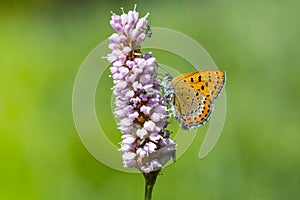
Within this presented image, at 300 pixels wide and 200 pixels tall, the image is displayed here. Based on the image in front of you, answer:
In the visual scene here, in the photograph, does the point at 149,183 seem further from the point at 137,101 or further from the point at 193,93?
the point at 193,93

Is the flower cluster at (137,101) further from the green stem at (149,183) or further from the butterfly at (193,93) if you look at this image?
the butterfly at (193,93)

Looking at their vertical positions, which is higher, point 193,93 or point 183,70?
point 183,70

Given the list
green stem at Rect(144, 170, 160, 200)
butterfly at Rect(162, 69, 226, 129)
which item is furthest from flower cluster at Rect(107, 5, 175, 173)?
butterfly at Rect(162, 69, 226, 129)

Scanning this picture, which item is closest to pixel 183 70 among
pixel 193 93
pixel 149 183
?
pixel 193 93

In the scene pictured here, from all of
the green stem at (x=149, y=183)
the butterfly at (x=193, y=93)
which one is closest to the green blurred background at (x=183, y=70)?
the butterfly at (x=193, y=93)
